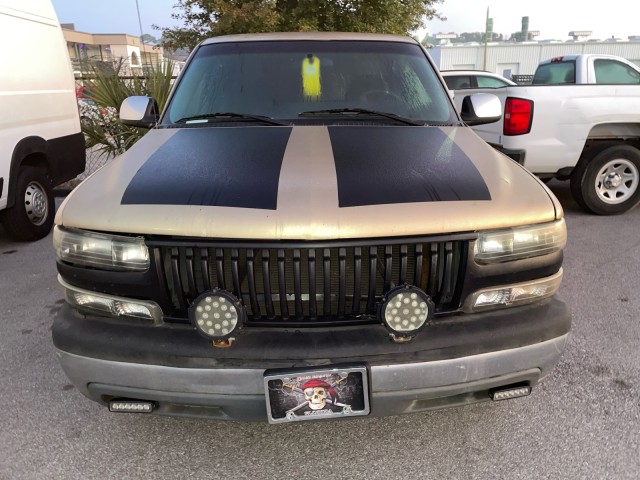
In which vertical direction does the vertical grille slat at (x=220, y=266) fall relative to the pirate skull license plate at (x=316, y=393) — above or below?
above

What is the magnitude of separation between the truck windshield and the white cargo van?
2.49m

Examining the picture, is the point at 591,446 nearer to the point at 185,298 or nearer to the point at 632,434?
the point at 632,434

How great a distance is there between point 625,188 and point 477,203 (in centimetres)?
492

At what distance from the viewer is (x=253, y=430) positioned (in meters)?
2.49

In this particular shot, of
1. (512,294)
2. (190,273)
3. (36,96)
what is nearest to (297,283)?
(190,273)

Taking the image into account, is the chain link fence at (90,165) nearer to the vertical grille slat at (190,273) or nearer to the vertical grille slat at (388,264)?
the vertical grille slat at (190,273)

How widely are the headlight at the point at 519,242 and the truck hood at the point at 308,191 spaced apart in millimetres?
38

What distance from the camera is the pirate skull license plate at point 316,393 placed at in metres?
1.85

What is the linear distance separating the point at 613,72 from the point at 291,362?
25.9ft

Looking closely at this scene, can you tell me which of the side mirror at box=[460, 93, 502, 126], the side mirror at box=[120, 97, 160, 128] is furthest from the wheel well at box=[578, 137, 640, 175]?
the side mirror at box=[120, 97, 160, 128]

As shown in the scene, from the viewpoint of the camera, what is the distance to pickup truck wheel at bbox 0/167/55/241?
5180 millimetres

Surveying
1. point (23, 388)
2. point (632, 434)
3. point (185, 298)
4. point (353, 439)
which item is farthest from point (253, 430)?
point (632, 434)

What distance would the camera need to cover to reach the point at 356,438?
7.95 feet

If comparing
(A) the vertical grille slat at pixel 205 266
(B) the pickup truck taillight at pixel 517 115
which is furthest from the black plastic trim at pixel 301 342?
(B) the pickup truck taillight at pixel 517 115
